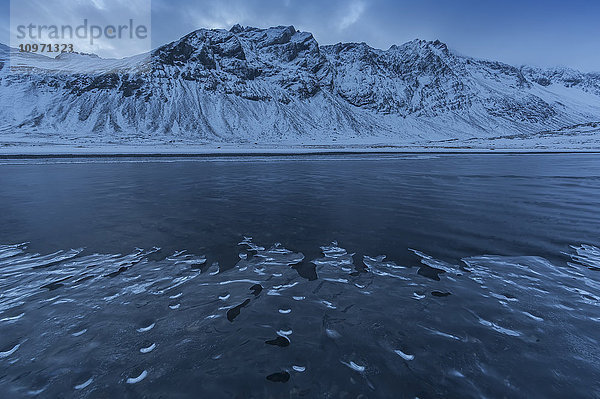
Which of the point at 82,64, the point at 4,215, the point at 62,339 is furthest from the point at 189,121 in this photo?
the point at 62,339

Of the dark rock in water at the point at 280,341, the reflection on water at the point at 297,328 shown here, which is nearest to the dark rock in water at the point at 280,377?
the reflection on water at the point at 297,328

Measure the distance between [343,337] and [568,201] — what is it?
14.2m

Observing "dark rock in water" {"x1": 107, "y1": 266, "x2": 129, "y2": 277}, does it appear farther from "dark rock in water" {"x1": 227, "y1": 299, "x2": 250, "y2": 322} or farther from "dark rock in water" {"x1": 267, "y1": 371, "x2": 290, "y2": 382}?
"dark rock in water" {"x1": 267, "y1": 371, "x2": 290, "y2": 382}

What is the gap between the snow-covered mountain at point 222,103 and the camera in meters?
117

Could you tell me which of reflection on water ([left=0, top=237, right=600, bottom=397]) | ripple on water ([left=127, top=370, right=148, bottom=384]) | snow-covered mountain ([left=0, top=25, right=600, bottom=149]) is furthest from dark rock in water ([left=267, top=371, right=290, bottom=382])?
snow-covered mountain ([left=0, top=25, right=600, bottom=149])

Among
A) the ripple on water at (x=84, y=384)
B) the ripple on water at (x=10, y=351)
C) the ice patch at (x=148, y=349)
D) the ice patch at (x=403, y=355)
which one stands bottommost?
the ripple on water at (x=10, y=351)

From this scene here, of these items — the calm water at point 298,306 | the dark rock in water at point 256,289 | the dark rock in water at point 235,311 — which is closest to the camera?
the calm water at point 298,306

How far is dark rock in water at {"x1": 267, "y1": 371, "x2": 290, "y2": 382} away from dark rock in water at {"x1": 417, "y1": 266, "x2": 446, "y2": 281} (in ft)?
11.7

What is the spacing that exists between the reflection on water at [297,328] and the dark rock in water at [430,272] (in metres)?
0.02

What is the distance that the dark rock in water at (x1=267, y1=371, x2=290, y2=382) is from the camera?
3230mm

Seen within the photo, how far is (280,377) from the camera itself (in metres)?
3.27

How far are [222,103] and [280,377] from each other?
15171 centimetres

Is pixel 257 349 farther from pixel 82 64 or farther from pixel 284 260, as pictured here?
pixel 82 64

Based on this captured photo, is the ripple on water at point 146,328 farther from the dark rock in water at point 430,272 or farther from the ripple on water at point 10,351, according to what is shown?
the dark rock in water at point 430,272
